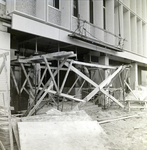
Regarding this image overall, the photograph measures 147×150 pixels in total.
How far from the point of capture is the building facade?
6.55m

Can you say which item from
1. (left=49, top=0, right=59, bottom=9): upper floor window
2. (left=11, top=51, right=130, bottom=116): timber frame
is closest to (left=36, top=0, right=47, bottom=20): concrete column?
(left=49, top=0, right=59, bottom=9): upper floor window

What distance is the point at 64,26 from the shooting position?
8781mm

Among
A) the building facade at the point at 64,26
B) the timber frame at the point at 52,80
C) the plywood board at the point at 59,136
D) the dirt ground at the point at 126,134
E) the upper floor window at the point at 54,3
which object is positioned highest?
the upper floor window at the point at 54,3

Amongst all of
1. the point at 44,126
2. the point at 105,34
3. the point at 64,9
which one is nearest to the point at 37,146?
the point at 44,126

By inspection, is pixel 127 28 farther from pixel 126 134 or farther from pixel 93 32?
pixel 126 134

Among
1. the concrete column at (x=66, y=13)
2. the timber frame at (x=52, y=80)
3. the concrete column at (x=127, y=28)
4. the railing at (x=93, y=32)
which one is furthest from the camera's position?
the concrete column at (x=127, y=28)

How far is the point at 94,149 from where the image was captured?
373 centimetres

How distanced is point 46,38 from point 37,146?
5.40 metres

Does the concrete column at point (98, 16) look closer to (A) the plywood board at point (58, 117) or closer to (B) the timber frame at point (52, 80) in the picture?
(B) the timber frame at point (52, 80)

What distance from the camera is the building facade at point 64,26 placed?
6.55m

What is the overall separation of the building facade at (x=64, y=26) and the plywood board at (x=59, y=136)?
3.40 m

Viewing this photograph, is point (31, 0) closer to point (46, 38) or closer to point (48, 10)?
point (48, 10)

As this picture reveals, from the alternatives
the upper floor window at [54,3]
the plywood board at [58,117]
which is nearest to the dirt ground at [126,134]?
the plywood board at [58,117]

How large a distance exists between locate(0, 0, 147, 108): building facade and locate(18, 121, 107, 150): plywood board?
11.2 feet
